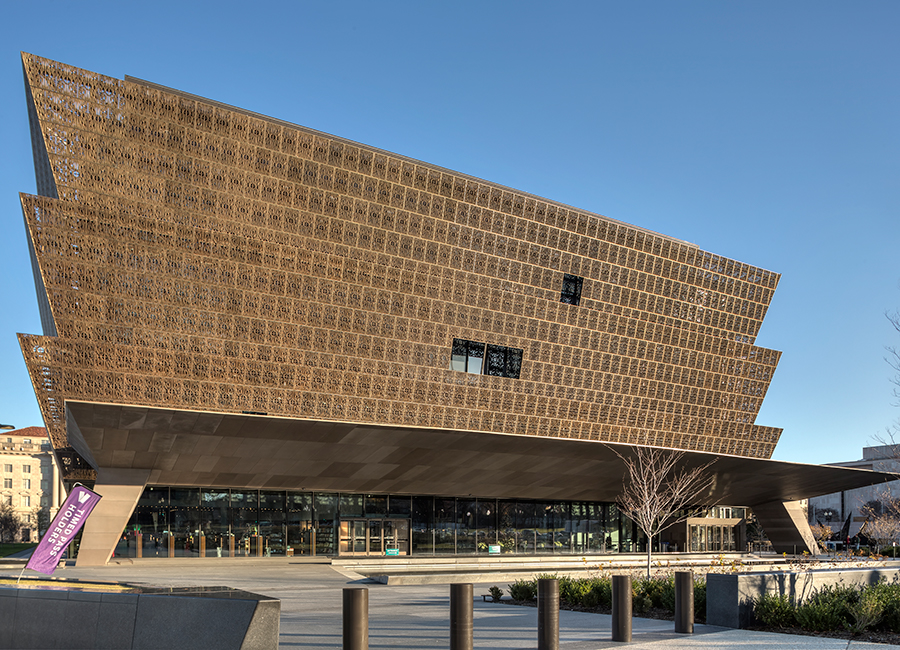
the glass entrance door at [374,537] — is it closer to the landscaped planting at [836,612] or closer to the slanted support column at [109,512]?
the slanted support column at [109,512]

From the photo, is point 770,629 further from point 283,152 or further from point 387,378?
point 283,152

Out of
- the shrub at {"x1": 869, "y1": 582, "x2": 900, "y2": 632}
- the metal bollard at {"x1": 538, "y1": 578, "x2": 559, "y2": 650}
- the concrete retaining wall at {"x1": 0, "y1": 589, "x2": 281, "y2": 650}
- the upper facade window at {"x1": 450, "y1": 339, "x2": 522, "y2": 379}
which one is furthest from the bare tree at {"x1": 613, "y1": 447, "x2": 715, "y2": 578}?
the concrete retaining wall at {"x1": 0, "y1": 589, "x2": 281, "y2": 650}

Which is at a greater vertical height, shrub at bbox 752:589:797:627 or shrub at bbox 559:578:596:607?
shrub at bbox 752:589:797:627

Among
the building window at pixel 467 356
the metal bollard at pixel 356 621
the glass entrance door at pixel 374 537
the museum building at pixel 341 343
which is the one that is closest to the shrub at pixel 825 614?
the metal bollard at pixel 356 621

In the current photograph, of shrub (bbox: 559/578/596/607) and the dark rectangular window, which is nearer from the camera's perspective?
shrub (bbox: 559/578/596/607)

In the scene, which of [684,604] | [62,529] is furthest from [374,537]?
[684,604]

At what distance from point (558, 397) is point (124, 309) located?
72.6 feet

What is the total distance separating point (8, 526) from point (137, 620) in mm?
98736

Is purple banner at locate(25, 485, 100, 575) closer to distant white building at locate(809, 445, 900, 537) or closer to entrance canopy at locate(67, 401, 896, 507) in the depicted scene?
entrance canopy at locate(67, 401, 896, 507)

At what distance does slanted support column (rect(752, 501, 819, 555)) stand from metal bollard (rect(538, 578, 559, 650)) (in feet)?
163

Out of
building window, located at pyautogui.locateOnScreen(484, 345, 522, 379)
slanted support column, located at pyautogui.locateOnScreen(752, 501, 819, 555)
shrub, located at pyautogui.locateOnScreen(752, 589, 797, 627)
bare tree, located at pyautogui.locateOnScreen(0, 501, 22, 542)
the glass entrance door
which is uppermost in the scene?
building window, located at pyautogui.locateOnScreen(484, 345, 522, 379)

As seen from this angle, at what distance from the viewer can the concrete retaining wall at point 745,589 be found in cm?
1359

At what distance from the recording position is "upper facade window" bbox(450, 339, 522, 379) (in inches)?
1471

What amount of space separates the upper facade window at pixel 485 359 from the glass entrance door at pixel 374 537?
1066 centimetres
